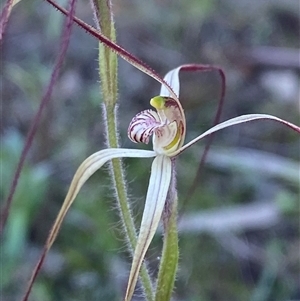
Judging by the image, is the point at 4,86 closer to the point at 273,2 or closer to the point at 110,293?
the point at 110,293

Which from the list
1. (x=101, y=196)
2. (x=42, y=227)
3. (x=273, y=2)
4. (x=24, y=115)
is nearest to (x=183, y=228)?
(x=101, y=196)

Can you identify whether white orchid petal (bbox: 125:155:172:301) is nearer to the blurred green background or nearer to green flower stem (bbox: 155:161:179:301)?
green flower stem (bbox: 155:161:179:301)

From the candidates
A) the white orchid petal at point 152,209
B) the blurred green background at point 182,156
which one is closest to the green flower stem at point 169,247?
the white orchid petal at point 152,209

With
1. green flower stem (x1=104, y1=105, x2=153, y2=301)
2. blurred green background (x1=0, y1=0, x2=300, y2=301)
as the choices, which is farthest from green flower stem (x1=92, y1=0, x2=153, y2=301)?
blurred green background (x1=0, y1=0, x2=300, y2=301)

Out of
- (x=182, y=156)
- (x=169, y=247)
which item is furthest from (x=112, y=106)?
(x=182, y=156)

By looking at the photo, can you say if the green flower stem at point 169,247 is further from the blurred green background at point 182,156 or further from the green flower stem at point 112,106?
the blurred green background at point 182,156

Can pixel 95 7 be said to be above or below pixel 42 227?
above
